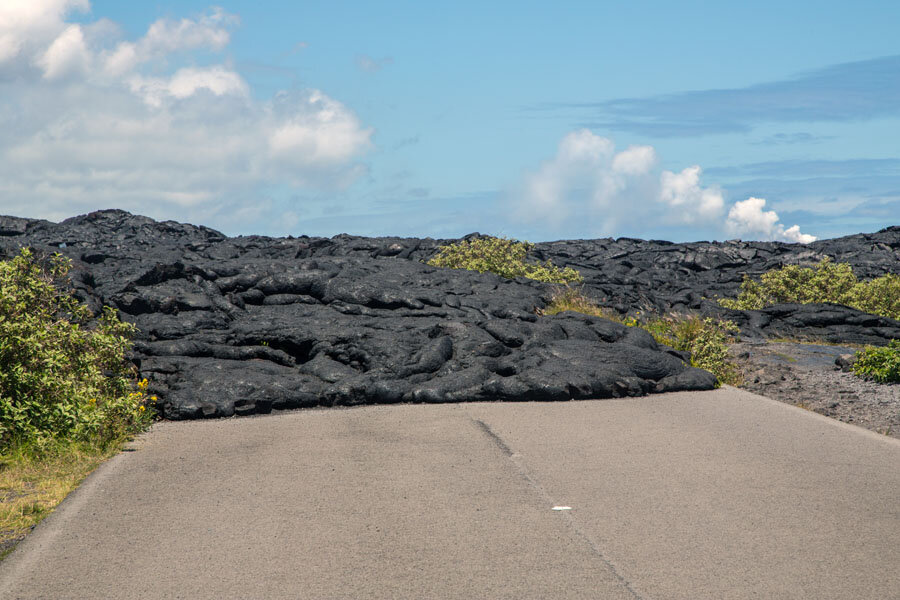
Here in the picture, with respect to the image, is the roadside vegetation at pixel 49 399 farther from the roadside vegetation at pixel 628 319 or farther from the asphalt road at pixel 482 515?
the roadside vegetation at pixel 628 319

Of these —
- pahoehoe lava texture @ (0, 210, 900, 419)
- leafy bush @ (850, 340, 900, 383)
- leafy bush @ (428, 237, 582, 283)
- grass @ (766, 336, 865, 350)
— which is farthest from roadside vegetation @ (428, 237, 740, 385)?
leafy bush @ (850, 340, 900, 383)

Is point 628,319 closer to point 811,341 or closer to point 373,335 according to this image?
point 811,341

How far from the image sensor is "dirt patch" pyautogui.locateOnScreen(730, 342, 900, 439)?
12.1 m

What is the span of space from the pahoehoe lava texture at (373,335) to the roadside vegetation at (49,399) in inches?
50.7

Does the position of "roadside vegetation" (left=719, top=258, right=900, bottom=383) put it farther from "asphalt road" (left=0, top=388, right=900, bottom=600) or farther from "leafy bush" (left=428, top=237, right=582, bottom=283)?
"asphalt road" (left=0, top=388, right=900, bottom=600)

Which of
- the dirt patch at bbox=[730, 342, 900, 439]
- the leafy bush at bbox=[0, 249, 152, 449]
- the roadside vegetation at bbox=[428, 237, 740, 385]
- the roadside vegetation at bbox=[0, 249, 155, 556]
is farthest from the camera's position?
the roadside vegetation at bbox=[428, 237, 740, 385]

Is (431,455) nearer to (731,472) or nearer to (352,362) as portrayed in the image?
(731,472)

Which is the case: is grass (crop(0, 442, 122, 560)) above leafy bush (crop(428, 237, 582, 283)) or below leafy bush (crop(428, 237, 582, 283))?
below

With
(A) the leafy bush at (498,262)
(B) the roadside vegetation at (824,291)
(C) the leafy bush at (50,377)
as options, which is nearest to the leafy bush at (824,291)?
(B) the roadside vegetation at (824,291)

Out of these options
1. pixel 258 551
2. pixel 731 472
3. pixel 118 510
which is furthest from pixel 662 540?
pixel 118 510

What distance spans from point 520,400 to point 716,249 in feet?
145

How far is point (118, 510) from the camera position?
23.5 feet

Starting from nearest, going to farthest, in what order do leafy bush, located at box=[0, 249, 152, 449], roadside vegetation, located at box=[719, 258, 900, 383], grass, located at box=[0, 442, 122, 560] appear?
grass, located at box=[0, 442, 122, 560] → leafy bush, located at box=[0, 249, 152, 449] → roadside vegetation, located at box=[719, 258, 900, 383]

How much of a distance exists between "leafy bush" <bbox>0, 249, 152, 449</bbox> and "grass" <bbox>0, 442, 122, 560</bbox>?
8.0 inches
